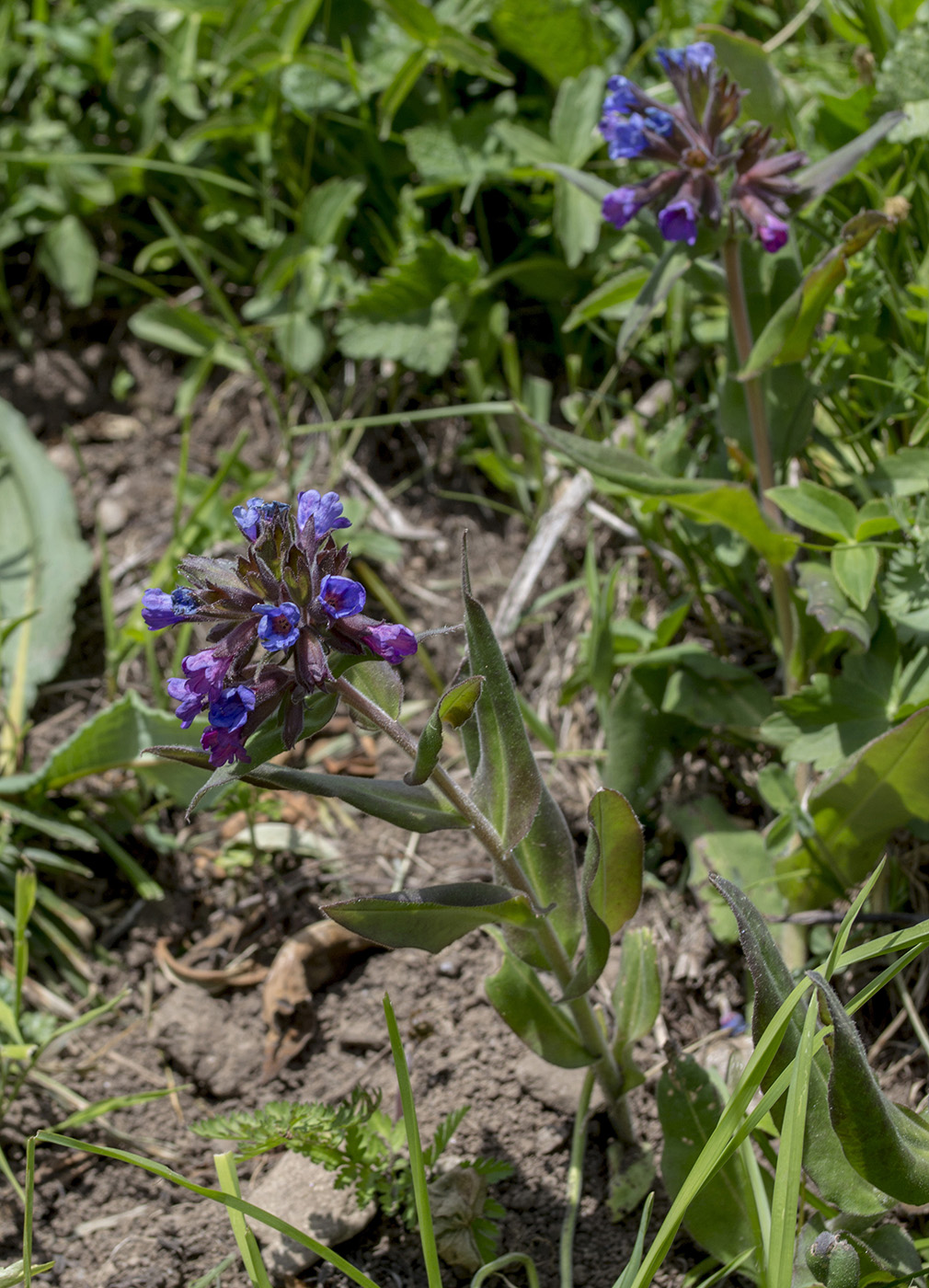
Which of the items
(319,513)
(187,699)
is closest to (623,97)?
(319,513)

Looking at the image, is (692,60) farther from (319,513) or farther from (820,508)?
(319,513)

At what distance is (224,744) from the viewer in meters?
1.77

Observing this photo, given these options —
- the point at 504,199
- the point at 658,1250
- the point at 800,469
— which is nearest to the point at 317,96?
the point at 504,199

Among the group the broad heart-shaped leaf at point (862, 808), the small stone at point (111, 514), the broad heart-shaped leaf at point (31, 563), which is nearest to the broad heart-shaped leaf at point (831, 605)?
the broad heart-shaped leaf at point (862, 808)

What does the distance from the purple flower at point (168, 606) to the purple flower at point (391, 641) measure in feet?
0.99

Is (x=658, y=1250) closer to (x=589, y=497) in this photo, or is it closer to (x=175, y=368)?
(x=589, y=497)

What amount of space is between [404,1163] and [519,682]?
5.40ft

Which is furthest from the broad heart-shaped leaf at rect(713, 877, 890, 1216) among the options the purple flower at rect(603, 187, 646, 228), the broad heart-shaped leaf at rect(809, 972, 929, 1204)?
the purple flower at rect(603, 187, 646, 228)

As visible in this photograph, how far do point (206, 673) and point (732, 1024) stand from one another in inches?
64.5

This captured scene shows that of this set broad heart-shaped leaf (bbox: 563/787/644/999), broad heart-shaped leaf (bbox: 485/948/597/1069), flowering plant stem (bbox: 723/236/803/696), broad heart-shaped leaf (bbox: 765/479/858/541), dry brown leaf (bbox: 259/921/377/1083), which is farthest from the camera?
dry brown leaf (bbox: 259/921/377/1083)

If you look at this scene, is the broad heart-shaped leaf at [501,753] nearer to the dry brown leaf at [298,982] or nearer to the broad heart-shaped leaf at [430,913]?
the broad heart-shaped leaf at [430,913]

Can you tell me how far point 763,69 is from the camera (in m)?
3.09

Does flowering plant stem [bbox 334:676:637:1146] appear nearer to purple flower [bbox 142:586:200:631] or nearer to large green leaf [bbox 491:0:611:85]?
purple flower [bbox 142:586:200:631]

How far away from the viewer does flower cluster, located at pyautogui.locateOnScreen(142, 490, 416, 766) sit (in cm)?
178
